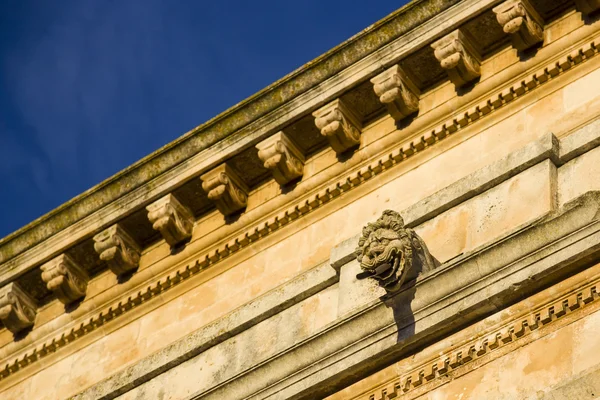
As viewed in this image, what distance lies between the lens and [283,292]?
18.7 metres

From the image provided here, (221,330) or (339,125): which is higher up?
(339,125)

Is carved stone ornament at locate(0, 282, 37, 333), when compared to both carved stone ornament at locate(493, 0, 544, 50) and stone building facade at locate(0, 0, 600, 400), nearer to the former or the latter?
stone building facade at locate(0, 0, 600, 400)

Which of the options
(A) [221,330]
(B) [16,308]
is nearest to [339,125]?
→ (A) [221,330]

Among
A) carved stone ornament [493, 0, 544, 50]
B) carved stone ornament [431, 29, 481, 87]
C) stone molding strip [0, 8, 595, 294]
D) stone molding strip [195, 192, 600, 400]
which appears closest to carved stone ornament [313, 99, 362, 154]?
stone molding strip [0, 8, 595, 294]

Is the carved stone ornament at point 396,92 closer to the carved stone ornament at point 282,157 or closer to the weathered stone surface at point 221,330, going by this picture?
the carved stone ornament at point 282,157

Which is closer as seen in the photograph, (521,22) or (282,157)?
(521,22)

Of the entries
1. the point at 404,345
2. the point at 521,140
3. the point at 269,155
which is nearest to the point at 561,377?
the point at 404,345

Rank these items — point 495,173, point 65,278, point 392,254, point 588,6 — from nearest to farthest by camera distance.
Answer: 1. point 392,254
2. point 495,173
3. point 588,6
4. point 65,278

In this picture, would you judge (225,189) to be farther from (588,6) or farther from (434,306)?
(588,6)

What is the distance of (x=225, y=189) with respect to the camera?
19.8 meters

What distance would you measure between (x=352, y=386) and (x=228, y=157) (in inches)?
143

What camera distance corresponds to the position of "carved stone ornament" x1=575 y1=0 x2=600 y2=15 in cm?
1803

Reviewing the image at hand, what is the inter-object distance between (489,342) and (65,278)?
608cm

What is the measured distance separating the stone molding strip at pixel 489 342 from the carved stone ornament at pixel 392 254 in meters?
0.87
